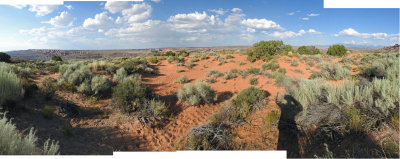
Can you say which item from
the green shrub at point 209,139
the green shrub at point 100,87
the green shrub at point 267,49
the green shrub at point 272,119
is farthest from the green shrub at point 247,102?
the green shrub at point 267,49

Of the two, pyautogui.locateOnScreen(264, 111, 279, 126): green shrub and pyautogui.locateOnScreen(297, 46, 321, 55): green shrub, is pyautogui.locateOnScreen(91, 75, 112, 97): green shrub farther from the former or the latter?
pyautogui.locateOnScreen(297, 46, 321, 55): green shrub

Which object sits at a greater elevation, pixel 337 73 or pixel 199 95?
pixel 337 73

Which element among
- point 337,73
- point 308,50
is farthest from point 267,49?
point 337,73

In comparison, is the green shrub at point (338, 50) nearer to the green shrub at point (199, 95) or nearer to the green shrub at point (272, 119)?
the green shrub at point (199, 95)

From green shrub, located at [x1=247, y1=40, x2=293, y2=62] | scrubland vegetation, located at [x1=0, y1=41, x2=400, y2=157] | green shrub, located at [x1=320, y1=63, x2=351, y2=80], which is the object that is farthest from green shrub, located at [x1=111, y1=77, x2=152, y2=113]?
green shrub, located at [x1=247, y1=40, x2=293, y2=62]

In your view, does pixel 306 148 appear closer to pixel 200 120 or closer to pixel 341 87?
pixel 341 87

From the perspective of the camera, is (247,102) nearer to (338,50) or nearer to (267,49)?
(267,49)

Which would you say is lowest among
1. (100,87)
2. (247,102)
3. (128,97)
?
(247,102)

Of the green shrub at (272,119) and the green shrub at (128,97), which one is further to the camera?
the green shrub at (128,97)

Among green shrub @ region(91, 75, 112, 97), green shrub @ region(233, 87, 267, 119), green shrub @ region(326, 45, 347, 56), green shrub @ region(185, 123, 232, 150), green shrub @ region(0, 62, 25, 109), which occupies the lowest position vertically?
green shrub @ region(185, 123, 232, 150)

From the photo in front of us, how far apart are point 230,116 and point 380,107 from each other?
2.37 meters

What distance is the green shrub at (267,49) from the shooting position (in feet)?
43.4

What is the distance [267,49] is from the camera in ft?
44.3

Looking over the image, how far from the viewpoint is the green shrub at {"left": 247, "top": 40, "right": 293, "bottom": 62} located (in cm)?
1322
